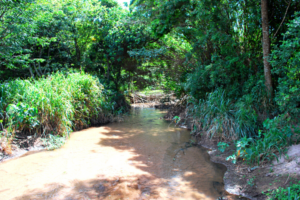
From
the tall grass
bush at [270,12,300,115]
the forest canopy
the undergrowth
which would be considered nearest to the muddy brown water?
the undergrowth

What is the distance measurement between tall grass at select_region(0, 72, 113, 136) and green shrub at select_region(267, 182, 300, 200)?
17.2 ft

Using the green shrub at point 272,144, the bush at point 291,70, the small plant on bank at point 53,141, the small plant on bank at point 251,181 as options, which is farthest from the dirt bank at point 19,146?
the bush at point 291,70

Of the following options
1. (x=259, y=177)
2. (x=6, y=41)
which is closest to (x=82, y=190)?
(x=259, y=177)

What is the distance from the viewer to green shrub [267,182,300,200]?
8.49ft

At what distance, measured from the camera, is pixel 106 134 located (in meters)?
6.90

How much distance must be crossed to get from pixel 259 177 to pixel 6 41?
7.24m

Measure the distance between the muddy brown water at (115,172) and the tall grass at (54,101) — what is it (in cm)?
78

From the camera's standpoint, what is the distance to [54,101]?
18.6ft

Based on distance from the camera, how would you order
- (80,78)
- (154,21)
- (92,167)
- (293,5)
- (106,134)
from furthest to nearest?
(154,21) → (80,78) → (106,134) → (293,5) → (92,167)

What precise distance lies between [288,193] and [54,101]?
5597mm

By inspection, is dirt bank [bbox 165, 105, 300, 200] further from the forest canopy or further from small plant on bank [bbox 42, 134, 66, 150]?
small plant on bank [bbox 42, 134, 66, 150]

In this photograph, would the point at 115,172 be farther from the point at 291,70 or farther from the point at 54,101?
the point at 291,70

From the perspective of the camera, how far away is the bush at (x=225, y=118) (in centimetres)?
501

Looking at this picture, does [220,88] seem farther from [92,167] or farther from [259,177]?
[92,167]
